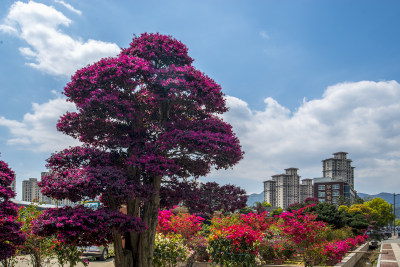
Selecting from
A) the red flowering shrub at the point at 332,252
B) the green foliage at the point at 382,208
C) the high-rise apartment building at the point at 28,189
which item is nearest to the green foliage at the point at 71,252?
the red flowering shrub at the point at 332,252

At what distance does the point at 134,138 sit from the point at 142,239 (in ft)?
8.09

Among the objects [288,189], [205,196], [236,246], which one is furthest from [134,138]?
[288,189]

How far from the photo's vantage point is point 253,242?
9.74 meters

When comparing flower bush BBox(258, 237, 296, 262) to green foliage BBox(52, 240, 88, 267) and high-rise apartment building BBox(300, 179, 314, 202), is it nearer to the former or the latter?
green foliage BBox(52, 240, 88, 267)

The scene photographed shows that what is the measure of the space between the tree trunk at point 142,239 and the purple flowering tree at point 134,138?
2 centimetres

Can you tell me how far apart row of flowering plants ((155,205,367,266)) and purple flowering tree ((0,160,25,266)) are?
14.7 ft

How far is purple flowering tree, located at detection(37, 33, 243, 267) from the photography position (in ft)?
23.7

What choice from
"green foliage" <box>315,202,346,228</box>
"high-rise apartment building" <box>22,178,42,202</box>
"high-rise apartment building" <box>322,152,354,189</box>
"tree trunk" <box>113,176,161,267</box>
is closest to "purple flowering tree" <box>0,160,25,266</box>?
"tree trunk" <box>113,176,161,267</box>

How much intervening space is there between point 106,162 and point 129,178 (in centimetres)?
62

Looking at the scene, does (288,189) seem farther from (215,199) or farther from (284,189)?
(215,199)

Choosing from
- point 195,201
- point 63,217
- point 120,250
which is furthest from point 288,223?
point 63,217

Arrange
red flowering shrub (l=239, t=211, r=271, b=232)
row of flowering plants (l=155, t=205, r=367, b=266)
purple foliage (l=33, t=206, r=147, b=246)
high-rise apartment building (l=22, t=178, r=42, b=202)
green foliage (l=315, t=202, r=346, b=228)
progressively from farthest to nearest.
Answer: high-rise apartment building (l=22, t=178, r=42, b=202), green foliage (l=315, t=202, r=346, b=228), red flowering shrub (l=239, t=211, r=271, b=232), row of flowering plants (l=155, t=205, r=367, b=266), purple foliage (l=33, t=206, r=147, b=246)

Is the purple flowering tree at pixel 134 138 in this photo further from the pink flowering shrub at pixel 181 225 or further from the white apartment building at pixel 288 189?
the white apartment building at pixel 288 189

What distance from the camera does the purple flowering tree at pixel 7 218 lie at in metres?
8.20
